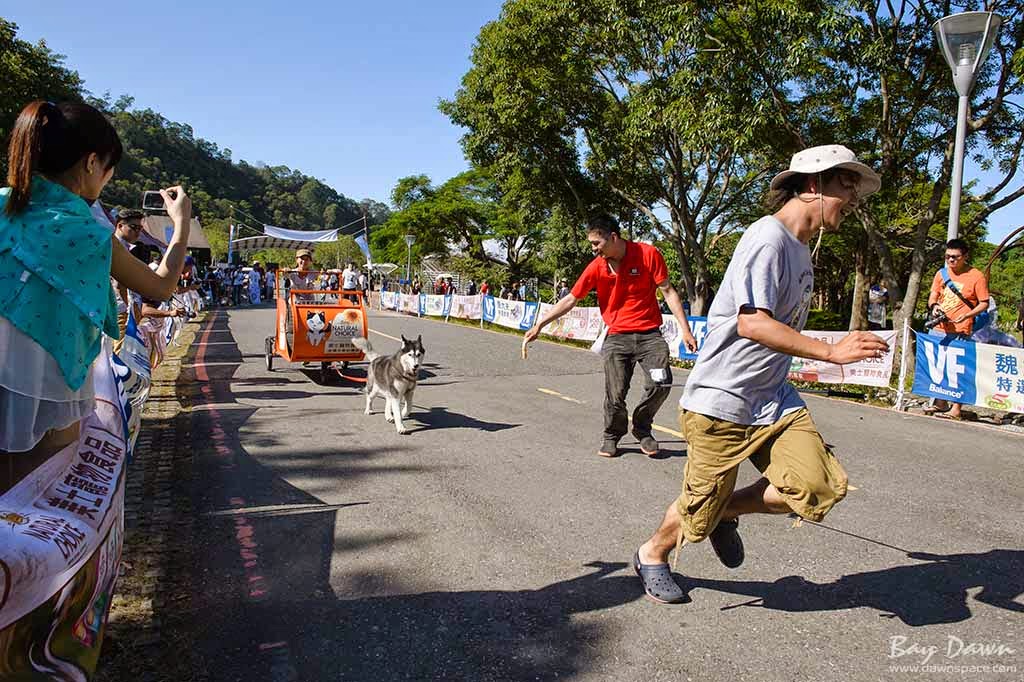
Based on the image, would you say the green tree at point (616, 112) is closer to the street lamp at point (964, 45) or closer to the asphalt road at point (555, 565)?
the street lamp at point (964, 45)

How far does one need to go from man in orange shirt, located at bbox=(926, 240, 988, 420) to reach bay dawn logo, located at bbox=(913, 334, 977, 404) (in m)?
0.17

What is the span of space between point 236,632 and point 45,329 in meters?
1.59

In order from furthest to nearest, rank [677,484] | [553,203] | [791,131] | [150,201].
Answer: [553,203] → [791,131] → [677,484] → [150,201]

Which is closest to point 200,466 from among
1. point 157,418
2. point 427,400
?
point 157,418

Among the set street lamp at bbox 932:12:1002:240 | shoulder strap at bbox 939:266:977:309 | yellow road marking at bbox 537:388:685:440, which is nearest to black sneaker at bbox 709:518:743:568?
yellow road marking at bbox 537:388:685:440

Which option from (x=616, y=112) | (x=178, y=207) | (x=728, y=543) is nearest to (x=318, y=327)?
(x=178, y=207)

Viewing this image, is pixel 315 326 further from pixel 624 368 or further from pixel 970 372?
pixel 970 372

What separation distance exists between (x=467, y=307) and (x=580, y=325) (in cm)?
919

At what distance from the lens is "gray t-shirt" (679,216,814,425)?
2732 mm

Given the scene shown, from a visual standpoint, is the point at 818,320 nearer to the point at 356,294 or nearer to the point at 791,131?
the point at 791,131

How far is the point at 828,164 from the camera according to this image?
2.80 meters

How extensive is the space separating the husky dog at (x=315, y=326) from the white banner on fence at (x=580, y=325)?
866 centimetres

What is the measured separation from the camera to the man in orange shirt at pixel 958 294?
8.48 metres

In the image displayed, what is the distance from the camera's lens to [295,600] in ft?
10.3
